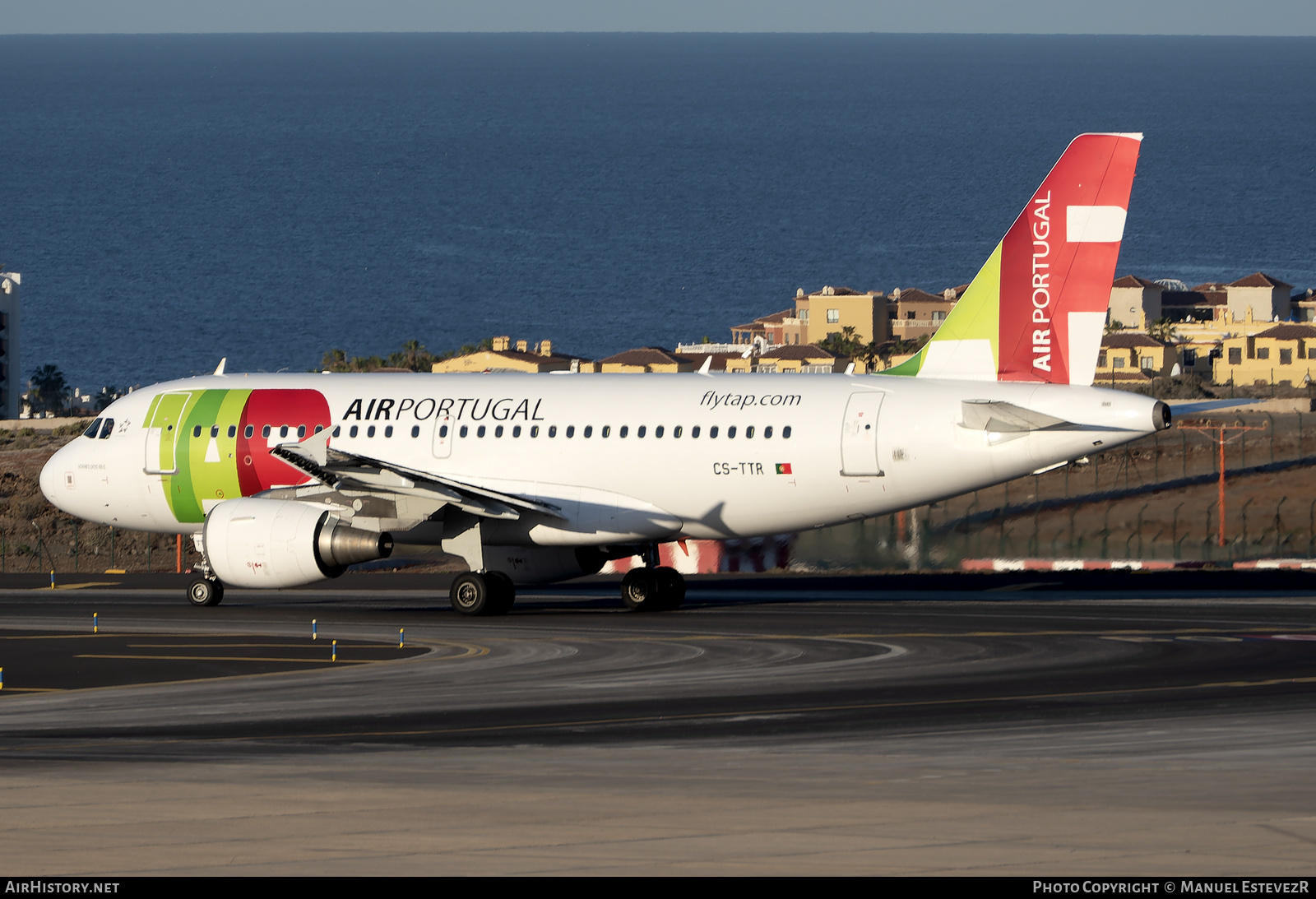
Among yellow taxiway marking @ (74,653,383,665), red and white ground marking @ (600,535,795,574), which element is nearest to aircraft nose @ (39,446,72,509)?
yellow taxiway marking @ (74,653,383,665)

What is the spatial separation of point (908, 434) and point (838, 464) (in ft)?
4.43

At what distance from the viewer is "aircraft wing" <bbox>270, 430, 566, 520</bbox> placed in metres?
33.2

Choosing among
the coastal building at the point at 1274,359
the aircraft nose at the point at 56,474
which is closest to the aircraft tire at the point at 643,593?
the aircraft nose at the point at 56,474

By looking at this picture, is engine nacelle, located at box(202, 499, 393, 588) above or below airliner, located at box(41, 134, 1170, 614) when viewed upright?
below

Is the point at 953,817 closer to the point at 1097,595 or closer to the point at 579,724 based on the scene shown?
the point at 579,724

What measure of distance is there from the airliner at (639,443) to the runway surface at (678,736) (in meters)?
1.60

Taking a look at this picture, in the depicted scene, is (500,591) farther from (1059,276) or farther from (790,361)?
(790,361)

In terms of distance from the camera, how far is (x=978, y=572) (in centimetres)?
4378

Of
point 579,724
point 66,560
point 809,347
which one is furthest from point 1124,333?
point 579,724

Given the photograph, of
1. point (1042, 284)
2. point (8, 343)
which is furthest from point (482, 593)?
point (8, 343)

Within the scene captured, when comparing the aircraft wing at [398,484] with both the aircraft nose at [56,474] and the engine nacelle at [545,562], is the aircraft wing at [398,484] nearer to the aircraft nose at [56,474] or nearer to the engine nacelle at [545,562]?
the engine nacelle at [545,562]

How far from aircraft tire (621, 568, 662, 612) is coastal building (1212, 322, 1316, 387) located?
340ft

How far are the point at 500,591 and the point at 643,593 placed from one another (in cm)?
275

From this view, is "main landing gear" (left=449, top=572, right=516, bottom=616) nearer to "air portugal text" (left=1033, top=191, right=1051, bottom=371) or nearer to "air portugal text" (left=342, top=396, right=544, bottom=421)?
"air portugal text" (left=342, top=396, right=544, bottom=421)
